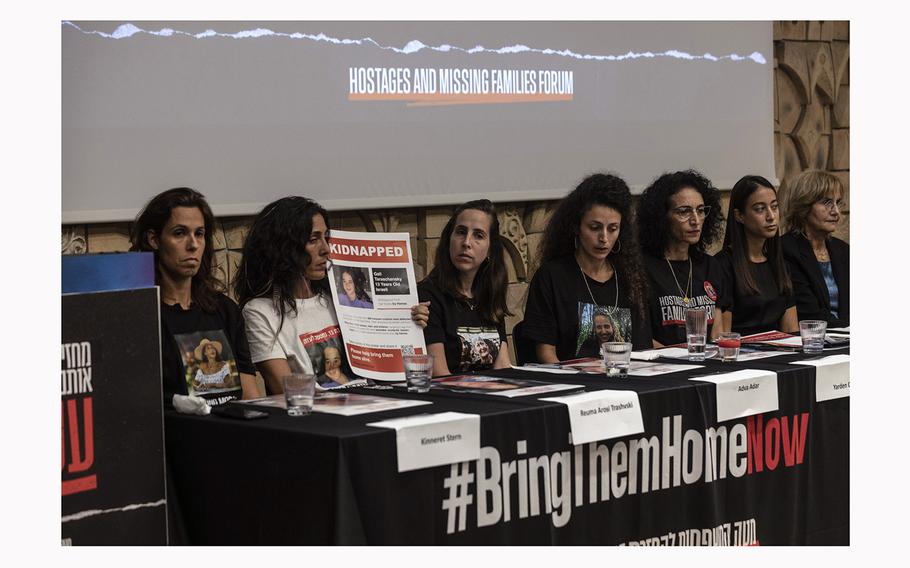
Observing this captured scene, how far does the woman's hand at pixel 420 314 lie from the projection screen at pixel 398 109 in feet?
5.00

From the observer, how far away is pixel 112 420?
8.59 feet

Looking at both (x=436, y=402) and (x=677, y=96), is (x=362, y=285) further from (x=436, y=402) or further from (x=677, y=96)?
(x=677, y=96)

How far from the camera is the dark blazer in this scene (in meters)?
4.94

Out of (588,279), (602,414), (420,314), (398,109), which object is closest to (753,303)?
(588,279)

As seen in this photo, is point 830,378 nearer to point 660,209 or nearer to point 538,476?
point 538,476

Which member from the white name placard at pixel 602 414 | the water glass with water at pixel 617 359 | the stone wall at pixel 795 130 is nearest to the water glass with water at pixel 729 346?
the water glass with water at pixel 617 359

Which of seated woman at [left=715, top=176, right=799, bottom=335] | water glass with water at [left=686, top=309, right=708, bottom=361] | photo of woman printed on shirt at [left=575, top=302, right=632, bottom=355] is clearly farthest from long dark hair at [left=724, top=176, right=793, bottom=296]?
water glass with water at [left=686, top=309, right=708, bottom=361]

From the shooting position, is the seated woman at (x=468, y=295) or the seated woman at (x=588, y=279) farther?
the seated woman at (x=588, y=279)

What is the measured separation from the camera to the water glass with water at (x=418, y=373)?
3117mm

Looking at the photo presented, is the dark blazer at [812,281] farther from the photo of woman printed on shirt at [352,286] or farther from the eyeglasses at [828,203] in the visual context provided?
the photo of woman printed on shirt at [352,286]

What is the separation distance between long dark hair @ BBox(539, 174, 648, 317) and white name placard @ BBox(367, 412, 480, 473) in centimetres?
161

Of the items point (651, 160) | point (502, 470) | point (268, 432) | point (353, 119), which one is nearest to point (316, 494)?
point (268, 432)

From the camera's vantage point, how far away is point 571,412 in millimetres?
2867

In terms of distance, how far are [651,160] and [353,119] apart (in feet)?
5.80
